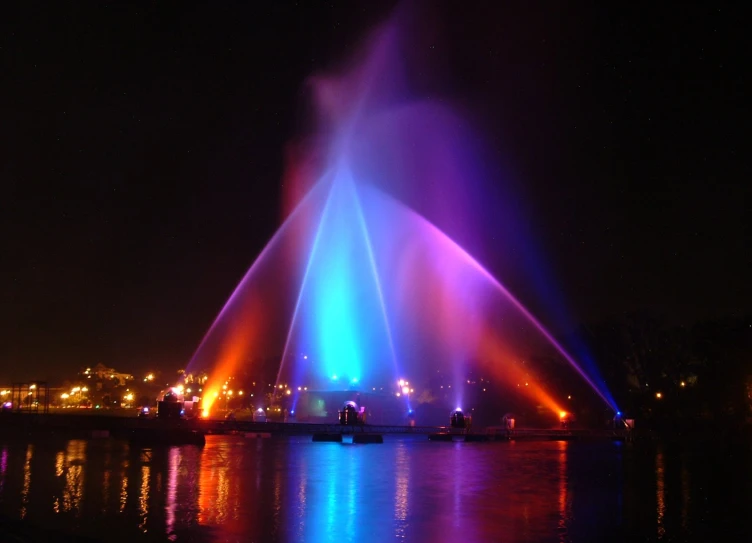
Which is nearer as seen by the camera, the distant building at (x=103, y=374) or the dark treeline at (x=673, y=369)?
the dark treeline at (x=673, y=369)

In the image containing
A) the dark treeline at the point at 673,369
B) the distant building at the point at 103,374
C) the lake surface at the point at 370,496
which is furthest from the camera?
the distant building at the point at 103,374

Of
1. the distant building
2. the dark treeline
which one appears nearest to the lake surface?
the dark treeline

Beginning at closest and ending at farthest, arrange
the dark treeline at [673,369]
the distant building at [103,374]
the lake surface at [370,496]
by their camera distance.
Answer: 1. the lake surface at [370,496]
2. the dark treeline at [673,369]
3. the distant building at [103,374]

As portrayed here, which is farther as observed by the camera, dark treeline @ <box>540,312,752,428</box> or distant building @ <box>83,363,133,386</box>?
distant building @ <box>83,363,133,386</box>

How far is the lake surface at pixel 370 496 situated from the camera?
12.9 meters

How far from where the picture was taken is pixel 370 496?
17281 mm

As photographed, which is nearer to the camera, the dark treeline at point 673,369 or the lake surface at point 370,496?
the lake surface at point 370,496

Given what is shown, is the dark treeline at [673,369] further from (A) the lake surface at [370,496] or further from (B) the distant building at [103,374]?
(B) the distant building at [103,374]

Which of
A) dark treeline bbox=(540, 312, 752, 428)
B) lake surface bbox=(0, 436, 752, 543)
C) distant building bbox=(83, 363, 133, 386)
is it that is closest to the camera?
lake surface bbox=(0, 436, 752, 543)

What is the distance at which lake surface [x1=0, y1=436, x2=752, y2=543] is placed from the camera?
12.9 meters

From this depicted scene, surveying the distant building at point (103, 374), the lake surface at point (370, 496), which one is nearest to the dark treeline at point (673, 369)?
the lake surface at point (370, 496)

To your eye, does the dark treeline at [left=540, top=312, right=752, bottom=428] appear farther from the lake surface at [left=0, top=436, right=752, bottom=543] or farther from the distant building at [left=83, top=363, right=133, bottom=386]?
the distant building at [left=83, top=363, right=133, bottom=386]

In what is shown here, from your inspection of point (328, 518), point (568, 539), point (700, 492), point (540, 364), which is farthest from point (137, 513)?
point (540, 364)

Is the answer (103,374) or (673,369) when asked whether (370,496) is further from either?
(103,374)
